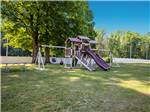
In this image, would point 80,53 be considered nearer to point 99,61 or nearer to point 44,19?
point 99,61

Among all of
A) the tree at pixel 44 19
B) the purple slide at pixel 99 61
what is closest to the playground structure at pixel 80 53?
the purple slide at pixel 99 61

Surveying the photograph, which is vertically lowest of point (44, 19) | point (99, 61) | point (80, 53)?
point (99, 61)

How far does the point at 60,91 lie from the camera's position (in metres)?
6.84

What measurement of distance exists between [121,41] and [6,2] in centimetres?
4773

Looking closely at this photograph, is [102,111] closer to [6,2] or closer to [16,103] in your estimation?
[16,103]

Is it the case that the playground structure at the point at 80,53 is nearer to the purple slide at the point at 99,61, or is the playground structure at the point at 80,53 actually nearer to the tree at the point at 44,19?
the purple slide at the point at 99,61

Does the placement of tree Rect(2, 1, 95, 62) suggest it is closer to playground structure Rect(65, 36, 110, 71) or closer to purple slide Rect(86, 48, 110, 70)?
playground structure Rect(65, 36, 110, 71)

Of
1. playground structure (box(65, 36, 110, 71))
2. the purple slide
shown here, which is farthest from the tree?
the purple slide

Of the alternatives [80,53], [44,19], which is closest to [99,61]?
[80,53]

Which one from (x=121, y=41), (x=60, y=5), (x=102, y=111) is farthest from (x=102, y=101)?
(x=121, y=41)

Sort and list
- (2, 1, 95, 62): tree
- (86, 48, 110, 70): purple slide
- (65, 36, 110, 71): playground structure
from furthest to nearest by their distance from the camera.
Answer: (2, 1, 95, 62): tree → (65, 36, 110, 71): playground structure → (86, 48, 110, 70): purple slide

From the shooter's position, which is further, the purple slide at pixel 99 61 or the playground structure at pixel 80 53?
the playground structure at pixel 80 53

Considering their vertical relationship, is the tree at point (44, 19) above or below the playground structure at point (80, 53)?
above

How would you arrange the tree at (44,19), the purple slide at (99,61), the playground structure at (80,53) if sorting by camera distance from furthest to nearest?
1. the tree at (44,19)
2. the playground structure at (80,53)
3. the purple slide at (99,61)
